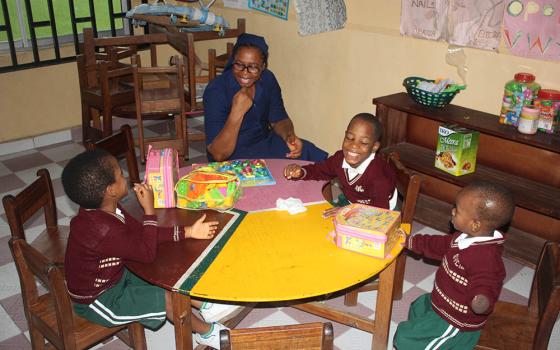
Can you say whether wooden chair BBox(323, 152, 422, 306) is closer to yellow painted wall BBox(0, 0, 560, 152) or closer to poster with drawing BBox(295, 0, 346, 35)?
yellow painted wall BBox(0, 0, 560, 152)

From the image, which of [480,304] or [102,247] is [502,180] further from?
[102,247]

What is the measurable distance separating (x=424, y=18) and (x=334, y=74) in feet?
3.23

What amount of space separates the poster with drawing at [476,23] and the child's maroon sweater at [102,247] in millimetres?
2345

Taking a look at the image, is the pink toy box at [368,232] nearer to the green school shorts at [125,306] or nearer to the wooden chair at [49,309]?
the green school shorts at [125,306]

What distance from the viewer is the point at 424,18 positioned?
3.46m

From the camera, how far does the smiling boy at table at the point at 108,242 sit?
5.99ft

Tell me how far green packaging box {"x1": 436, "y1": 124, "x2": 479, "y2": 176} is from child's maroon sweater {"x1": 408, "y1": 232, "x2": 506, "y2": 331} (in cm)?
128

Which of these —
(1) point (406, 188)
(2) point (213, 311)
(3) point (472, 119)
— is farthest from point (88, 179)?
(3) point (472, 119)

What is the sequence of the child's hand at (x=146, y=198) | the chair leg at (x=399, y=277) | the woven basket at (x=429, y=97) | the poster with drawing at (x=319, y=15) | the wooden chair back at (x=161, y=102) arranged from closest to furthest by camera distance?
the child's hand at (x=146, y=198) → the chair leg at (x=399, y=277) → the woven basket at (x=429, y=97) → the poster with drawing at (x=319, y=15) → the wooden chair back at (x=161, y=102)

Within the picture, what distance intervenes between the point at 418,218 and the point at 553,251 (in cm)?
189

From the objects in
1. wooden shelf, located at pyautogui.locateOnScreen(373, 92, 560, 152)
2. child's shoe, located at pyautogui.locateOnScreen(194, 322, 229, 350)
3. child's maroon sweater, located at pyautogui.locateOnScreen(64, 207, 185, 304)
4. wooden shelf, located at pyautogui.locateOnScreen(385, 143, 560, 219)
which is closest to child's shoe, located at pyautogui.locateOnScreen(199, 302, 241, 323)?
child's shoe, located at pyautogui.locateOnScreen(194, 322, 229, 350)

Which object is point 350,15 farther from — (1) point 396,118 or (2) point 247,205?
(2) point 247,205

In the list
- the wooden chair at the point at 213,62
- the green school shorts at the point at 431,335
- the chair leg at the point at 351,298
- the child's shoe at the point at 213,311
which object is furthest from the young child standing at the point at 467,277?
the wooden chair at the point at 213,62

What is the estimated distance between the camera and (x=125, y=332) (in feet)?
8.19
